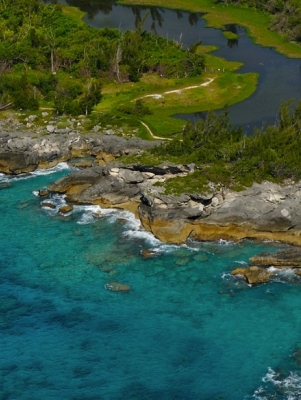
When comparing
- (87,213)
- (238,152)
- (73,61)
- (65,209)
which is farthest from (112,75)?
(87,213)

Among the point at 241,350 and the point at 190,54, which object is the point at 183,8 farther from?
the point at 241,350

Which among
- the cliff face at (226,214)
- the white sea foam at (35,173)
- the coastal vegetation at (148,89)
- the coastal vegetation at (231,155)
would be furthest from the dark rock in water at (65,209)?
the coastal vegetation at (148,89)

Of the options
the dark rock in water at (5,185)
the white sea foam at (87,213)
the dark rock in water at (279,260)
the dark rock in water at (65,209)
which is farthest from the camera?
the dark rock in water at (5,185)

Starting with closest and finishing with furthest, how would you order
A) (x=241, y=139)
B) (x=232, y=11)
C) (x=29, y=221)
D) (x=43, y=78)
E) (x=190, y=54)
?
(x=29, y=221) → (x=241, y=139) → (x=43, y=78) → (x=190, y=54) → (x=232, y=11)

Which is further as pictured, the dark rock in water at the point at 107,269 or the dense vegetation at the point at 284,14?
the dense vegetation at the point at 284,14

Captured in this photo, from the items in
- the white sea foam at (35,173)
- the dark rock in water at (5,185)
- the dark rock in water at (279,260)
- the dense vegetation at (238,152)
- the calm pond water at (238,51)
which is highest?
the dense vegetation at (238,152)

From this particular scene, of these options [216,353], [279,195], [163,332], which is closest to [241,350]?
[216,353]

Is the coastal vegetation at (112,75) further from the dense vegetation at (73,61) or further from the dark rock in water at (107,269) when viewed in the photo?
the dark rock in water at (107,269)
